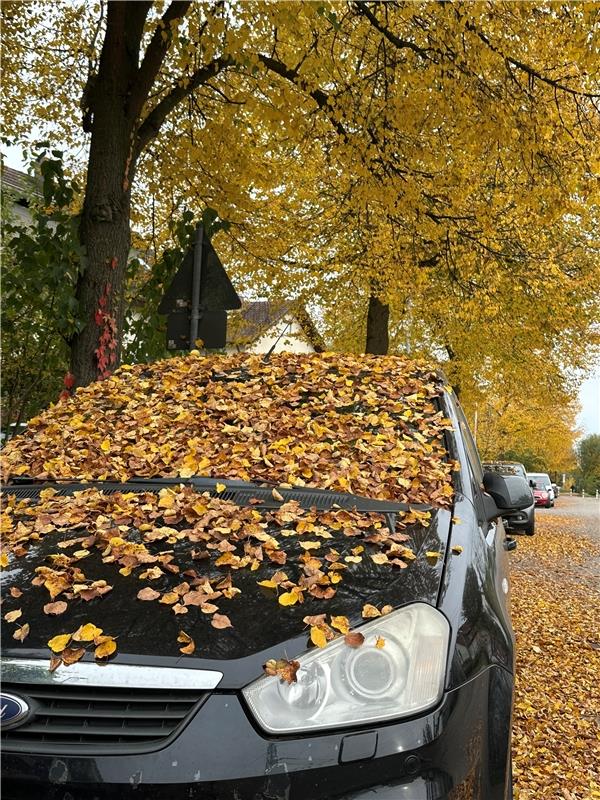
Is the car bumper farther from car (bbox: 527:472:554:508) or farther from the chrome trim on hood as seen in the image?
car (bbox: 527:472:554:508)

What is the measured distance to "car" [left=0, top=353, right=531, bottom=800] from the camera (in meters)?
1.63

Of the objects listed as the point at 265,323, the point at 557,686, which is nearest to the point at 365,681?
the point at 557,686

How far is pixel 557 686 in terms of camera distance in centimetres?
489

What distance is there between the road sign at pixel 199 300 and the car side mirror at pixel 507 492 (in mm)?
3589

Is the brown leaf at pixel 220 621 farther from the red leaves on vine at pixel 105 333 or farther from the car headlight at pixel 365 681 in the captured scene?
Answer: the red leaves on vine at pixel 105 333

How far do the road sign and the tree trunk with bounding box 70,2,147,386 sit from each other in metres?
1.09

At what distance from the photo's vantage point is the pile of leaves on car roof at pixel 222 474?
2041 millimetres

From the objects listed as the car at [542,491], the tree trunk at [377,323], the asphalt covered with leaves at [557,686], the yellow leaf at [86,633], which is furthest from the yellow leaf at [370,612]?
the car at [542,491]

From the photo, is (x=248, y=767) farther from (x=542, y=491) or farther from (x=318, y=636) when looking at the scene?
(x=542, y=491)

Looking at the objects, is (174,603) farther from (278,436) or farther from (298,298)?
(298,298)

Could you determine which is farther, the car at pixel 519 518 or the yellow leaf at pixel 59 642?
the car at pixel 519 518

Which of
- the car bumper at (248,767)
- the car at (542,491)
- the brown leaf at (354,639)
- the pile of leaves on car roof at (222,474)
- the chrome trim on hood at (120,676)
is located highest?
the pile of leaves on car roof at (222,474)

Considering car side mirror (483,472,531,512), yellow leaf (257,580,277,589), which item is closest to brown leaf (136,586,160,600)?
yellow leaf (257,580,277,589)

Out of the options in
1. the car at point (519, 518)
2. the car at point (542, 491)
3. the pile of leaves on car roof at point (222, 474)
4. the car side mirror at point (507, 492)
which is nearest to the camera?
the pile of leaves on car roof at point (222, 474)
